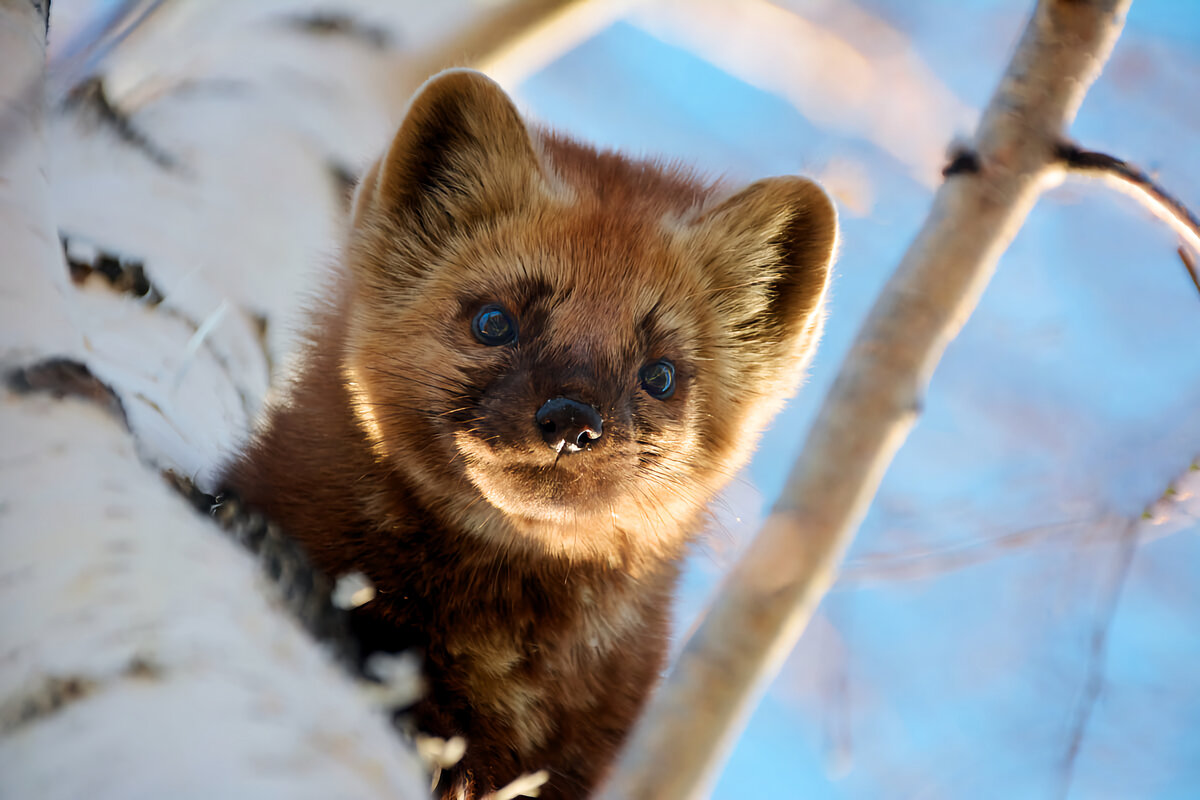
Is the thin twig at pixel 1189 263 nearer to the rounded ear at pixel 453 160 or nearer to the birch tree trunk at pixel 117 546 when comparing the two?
the rounded ear at pixel 453 160

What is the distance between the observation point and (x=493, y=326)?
258 centimetres

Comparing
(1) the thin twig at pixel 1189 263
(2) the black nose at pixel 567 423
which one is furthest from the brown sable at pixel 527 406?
(1) the thin twig at pixel 1189 263

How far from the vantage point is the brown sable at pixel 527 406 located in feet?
7.60

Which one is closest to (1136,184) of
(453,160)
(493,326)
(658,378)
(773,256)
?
(773,256)

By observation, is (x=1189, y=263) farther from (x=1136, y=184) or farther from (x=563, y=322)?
(x=563, y=322)

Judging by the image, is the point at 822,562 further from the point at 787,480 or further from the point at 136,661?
the point at 136,661

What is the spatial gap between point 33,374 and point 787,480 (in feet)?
3.70

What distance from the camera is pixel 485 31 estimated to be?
3.11 metres

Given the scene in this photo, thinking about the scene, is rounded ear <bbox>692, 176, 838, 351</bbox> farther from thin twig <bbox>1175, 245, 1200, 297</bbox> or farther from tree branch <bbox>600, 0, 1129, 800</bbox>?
thin twig <bbox>1175, 245, 1200, 297</bbox>

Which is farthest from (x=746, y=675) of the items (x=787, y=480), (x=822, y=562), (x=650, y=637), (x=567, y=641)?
(x=650, y=637)

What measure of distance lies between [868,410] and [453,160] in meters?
1.68

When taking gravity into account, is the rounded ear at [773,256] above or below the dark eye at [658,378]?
above

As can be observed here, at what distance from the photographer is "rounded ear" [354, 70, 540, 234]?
2.60m

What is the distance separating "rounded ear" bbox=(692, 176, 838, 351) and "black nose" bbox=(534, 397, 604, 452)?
0.90m
